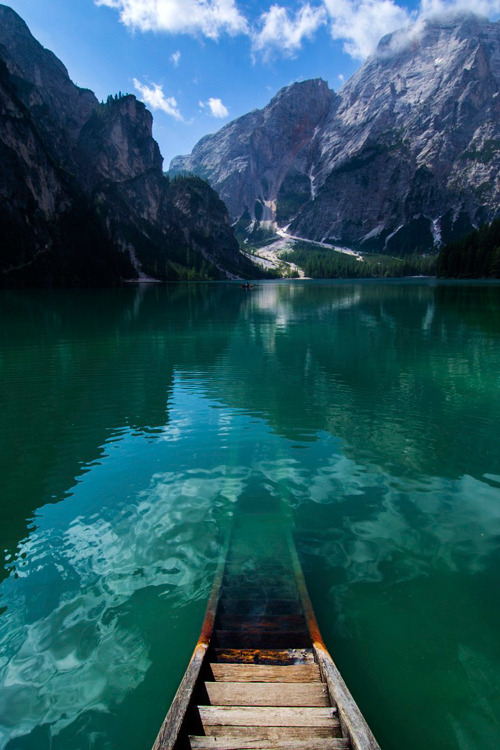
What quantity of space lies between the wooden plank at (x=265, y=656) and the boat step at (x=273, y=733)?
1.34m

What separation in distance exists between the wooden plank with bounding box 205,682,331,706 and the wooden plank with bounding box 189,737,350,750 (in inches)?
24.1

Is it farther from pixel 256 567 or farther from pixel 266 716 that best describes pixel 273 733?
pixel 256 567

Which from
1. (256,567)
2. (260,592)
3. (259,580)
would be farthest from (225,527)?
(260,592)

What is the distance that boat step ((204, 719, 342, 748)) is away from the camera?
453cm

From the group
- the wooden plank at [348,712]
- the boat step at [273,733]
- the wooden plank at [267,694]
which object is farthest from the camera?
the wooden plank at [267,694]

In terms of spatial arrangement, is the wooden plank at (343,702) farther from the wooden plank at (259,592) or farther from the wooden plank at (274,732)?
the wooden plank at (259,592)

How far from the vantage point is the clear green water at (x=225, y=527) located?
6.21 m

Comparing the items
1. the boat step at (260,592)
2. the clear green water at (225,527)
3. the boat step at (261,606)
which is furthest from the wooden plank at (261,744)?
the boat step at (260,592)

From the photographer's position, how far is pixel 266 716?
484cm

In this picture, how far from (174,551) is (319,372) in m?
19.2

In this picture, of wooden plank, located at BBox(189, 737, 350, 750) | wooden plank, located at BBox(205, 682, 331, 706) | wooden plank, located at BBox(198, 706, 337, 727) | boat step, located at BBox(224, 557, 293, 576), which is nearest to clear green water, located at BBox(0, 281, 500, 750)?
boat step, located at BBox(224, 557, 293, 576)

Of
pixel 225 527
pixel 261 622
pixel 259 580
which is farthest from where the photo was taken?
pixel 225 527

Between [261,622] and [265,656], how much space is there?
0.85 m

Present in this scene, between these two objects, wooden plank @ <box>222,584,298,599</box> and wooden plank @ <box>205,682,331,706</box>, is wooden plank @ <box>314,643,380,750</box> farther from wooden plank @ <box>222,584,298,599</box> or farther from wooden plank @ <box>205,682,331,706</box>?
wooden plank @ <box>222,584,298,599</box>
